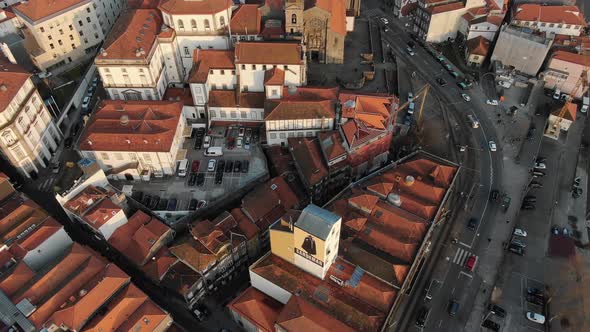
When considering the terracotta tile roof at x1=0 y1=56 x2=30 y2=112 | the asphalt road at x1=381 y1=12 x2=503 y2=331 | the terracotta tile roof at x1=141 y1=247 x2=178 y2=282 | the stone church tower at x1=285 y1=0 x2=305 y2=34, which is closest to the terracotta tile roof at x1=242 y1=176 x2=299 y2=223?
the terracotta tile roof at x1=141 y1=247 x2=178 y2=282

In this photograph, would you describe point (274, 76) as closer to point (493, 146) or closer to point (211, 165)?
point (211, 165)

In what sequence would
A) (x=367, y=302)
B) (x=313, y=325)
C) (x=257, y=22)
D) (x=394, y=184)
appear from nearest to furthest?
(x=313, y=325), (x=367, y=302), (x=394, y=184), (x=257, y=22)

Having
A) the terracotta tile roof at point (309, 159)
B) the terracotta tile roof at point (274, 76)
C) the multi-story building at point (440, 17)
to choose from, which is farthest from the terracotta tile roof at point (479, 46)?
the terracotta tile roof at point (309, 159)

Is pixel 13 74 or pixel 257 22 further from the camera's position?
pixel 257 22

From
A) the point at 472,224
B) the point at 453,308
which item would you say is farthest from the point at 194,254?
the point at 472,224

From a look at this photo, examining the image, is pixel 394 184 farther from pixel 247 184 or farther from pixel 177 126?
pixel 177 126

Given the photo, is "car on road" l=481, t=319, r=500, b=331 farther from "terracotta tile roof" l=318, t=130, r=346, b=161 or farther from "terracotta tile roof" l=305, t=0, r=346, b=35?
"terracotta tile roof" l=305, t=0, r=346, b=35

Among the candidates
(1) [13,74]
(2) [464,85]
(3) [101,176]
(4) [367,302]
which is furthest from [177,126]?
(2) [464,85]

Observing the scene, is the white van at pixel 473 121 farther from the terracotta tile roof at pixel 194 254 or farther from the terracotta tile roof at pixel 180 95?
the terracotta tile roof at pixel 194 254
